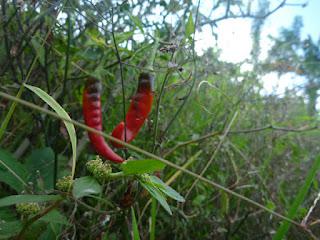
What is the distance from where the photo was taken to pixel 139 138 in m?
1.47

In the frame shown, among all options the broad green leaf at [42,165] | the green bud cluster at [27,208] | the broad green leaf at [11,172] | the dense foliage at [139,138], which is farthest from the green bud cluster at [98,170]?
the broad green leaf at [42,165]

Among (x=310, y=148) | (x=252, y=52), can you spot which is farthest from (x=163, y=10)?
(x=310, y=148)

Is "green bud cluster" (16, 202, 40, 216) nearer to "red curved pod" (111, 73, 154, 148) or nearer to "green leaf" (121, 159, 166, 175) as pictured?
"green leaf" (121, 159, 166, 175)

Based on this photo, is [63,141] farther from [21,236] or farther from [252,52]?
[252,52]

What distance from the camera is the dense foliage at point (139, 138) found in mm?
722

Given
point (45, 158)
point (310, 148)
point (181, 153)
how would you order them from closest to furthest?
point (45, 158)
point (181, 153)
point (310, 148)

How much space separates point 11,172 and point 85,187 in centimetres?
32

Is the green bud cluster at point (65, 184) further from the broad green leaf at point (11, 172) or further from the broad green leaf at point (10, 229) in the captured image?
the broad green leaf at point (11, 172)

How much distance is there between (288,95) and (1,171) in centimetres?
135

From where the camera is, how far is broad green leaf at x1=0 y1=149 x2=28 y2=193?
838 mm

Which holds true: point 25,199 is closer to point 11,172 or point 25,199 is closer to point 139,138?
point 11,172

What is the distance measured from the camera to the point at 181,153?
5.27 ft

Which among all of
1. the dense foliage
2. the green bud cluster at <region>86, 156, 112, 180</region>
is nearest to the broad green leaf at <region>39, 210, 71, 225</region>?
the dense foliage

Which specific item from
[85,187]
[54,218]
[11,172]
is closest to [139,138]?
[11,172]
